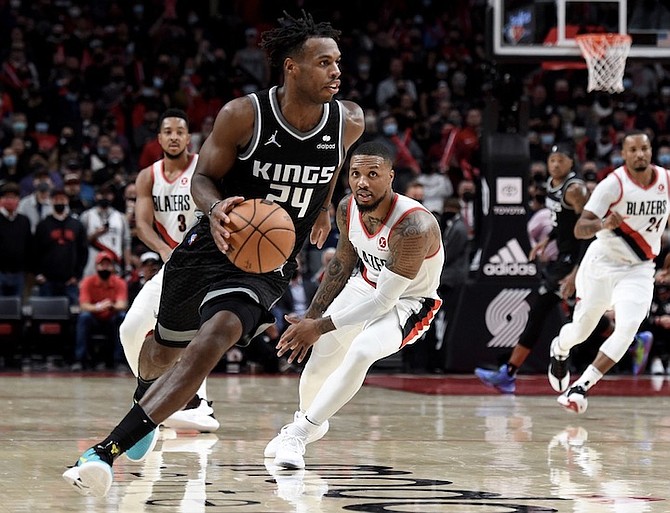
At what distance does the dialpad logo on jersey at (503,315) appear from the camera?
1330 cm

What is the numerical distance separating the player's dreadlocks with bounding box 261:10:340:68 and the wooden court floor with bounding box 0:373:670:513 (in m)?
1.89

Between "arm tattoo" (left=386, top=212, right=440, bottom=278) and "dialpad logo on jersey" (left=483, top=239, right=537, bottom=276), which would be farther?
"dialpad logo on jersey" (left=483, top=239, right=537, bottom=276)

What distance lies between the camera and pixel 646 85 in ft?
64.8

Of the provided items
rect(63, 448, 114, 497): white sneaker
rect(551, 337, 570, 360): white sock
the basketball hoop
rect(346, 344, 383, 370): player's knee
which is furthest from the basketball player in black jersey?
the basketball hoop

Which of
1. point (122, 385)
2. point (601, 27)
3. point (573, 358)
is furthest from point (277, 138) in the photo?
point (573, 358)

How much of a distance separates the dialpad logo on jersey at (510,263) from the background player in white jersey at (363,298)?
643cm

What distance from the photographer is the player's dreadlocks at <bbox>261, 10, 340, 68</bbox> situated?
223 inches

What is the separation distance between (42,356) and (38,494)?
9668 mm

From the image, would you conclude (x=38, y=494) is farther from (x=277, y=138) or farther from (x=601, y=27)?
(x=601, y=27)

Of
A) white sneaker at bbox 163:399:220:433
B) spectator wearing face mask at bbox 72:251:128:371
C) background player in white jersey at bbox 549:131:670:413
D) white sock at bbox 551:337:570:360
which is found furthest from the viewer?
spectator wearing face mask at bbox 72:251:128:371

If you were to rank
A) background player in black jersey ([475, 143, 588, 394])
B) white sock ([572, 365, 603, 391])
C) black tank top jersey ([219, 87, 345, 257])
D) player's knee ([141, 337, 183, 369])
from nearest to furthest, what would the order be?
1. black tank top jersey ([219, 87, 345, 257])
2. player's knee ([141, 337, 183, 369])
3. white sock ([572, 365, 603, 391])
4. background player in black jersey ([475, 143, 588, 394])

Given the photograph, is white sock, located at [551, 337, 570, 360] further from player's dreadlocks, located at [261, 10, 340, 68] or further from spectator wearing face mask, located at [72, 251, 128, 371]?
spectator wearing face mask, located at [72, 251, 128, 371]

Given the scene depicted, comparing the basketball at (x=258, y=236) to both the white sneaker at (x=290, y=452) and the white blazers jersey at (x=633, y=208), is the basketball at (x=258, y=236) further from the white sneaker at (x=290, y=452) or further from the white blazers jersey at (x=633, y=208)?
the white blazers jersey at (x=633, y=208)

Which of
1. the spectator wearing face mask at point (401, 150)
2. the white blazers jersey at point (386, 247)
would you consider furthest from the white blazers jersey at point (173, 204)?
the spectator wearing face mask at point (401, 150)
